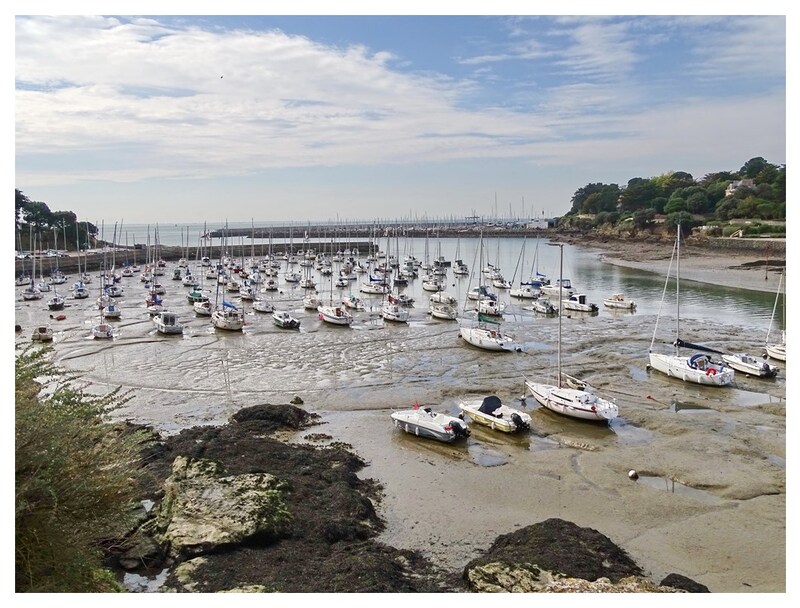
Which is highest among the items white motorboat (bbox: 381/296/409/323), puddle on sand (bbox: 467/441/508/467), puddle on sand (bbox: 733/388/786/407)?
white motorboat (bbox: 381/296/409/323)

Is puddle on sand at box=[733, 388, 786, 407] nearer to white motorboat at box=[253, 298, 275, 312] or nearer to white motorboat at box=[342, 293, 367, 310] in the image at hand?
white motorboat at box=[342, 293, 367, 310]

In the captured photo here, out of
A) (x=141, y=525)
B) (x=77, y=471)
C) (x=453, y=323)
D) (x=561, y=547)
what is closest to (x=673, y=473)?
(x=561, y=547)

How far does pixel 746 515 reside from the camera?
44.3 feet

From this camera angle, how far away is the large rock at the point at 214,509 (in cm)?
1099

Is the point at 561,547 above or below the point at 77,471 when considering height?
below

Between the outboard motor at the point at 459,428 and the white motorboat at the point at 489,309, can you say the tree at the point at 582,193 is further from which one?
the outboard motor at the point at 459,428

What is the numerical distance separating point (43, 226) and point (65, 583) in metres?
86.7

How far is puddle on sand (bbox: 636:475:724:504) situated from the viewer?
1444 cm

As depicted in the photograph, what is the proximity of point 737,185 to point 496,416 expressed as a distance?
97.1 metres

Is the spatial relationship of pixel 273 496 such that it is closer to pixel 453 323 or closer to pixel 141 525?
pixel 141 525

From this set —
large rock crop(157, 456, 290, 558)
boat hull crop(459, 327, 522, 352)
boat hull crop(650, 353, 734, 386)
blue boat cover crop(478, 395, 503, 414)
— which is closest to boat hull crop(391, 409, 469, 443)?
blue boat cover crop(478, 395, 503, 414)

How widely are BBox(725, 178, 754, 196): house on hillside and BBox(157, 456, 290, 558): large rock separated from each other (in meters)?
97.7

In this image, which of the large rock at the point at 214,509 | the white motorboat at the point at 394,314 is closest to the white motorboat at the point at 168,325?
the white motorboat at the point at 394,314

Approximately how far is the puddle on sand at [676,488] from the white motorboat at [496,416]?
4.02 meters
